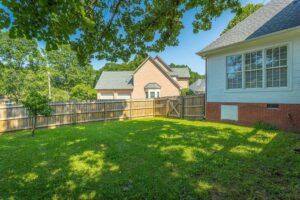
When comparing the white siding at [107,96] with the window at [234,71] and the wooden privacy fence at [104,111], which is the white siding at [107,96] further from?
the window at [234,71]

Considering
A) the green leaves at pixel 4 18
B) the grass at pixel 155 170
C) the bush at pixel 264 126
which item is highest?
the green leaves at pixel 4 18

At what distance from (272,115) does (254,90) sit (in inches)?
54.3

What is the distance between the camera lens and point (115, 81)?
28.3 m

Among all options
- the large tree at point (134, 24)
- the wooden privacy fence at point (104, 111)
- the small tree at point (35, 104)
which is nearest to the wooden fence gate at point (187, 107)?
the wooden privacy fence at point (104, 111)

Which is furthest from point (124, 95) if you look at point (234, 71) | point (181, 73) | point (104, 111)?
point (234, 71)

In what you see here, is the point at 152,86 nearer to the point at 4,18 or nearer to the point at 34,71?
the point at 34,71

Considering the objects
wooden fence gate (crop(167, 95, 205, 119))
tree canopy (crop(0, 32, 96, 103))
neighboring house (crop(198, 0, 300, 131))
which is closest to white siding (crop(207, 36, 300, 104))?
neighboring house (crop(198, 0, 300, 131))

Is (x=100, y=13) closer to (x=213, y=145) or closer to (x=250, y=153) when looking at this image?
(x=213, y=145)

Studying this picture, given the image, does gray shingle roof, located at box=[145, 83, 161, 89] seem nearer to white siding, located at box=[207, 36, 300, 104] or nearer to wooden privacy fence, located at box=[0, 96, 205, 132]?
wooden privacy fence, located at box=[0, 96, 205, 132]

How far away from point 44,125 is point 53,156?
6.41 meters

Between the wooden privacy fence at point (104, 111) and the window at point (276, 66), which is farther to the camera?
the wooden privacy fence at point (104, 111)

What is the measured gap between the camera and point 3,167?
4.15 m

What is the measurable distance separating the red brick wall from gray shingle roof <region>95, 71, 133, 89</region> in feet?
62.5

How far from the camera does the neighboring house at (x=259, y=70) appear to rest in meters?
7.05
